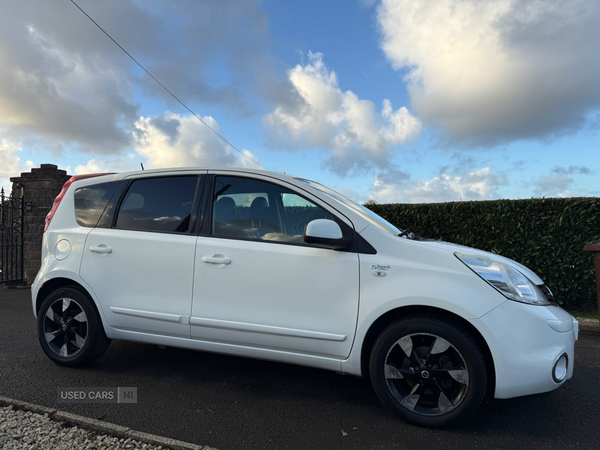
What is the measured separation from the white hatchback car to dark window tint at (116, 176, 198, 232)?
12 mm

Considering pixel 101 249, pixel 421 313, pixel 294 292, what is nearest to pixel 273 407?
pixel 294 292

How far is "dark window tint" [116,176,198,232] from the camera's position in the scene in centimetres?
329

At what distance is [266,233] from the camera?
2984 millimetres

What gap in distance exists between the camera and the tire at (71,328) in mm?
3441

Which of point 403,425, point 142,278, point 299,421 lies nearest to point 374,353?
point 403,425

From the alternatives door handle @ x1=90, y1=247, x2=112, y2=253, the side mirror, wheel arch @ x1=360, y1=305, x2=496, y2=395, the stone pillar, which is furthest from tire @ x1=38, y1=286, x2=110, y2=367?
the stone pillar

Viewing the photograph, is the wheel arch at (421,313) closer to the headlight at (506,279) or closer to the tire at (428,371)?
the tire at (428,371)

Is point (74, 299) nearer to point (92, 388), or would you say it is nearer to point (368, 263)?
point (92, 388)

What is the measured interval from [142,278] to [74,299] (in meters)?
0.78

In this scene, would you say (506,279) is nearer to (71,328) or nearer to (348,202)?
(348,202)

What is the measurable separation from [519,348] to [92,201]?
3.61m

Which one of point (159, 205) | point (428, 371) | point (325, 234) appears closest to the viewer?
point (428, 371)

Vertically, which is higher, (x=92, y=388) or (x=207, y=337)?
(x=207, y=337)

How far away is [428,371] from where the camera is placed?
252 cm
